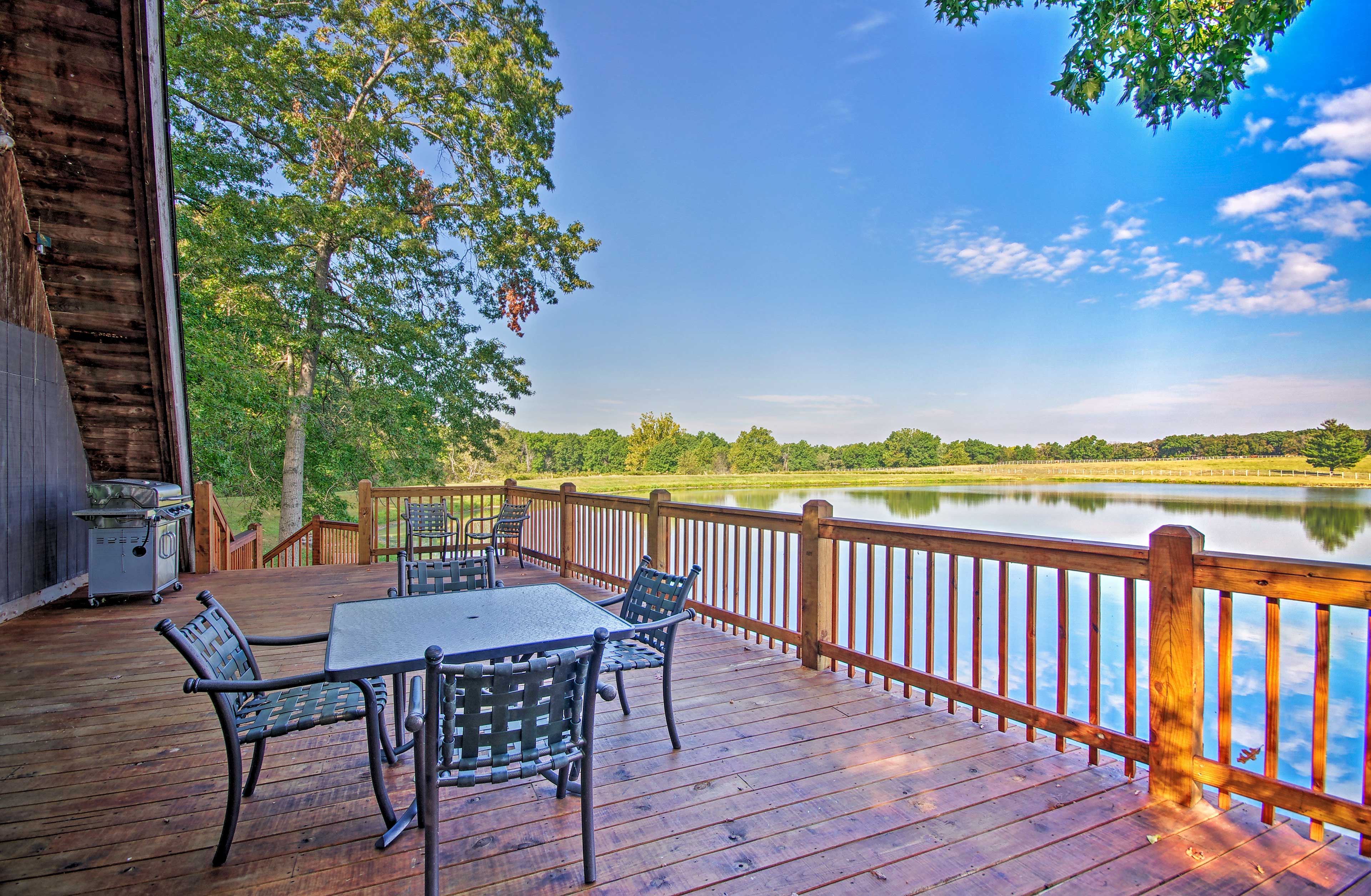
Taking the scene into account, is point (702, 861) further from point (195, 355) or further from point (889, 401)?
point (889, 401)

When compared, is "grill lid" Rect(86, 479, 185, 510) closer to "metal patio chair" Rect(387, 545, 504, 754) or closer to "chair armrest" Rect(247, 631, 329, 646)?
"metal patio chair" Rect(387, 545, 504, 754)

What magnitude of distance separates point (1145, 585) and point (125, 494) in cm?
1047

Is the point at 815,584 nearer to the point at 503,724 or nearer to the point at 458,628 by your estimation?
the point at 458,628

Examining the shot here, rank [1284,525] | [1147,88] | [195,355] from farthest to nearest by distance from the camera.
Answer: [1284,525], [195,355], [1147,88]

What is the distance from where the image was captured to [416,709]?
209 centimetres

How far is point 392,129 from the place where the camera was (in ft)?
35.1

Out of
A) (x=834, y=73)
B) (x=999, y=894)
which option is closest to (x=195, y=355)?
(x=999, y=894)

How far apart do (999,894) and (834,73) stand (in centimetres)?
2068

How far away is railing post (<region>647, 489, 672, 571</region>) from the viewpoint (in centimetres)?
492

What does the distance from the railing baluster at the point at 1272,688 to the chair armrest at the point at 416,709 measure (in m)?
2.69

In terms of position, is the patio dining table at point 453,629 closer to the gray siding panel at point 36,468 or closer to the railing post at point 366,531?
the gray siding panel at point 36,468

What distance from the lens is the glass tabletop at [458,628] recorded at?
Result: 1847mm

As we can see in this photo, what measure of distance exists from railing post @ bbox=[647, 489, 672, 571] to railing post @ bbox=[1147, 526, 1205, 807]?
10.8 feet

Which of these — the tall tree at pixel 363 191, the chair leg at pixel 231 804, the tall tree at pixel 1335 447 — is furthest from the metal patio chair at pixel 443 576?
the tall tree at pixel 1335 447
